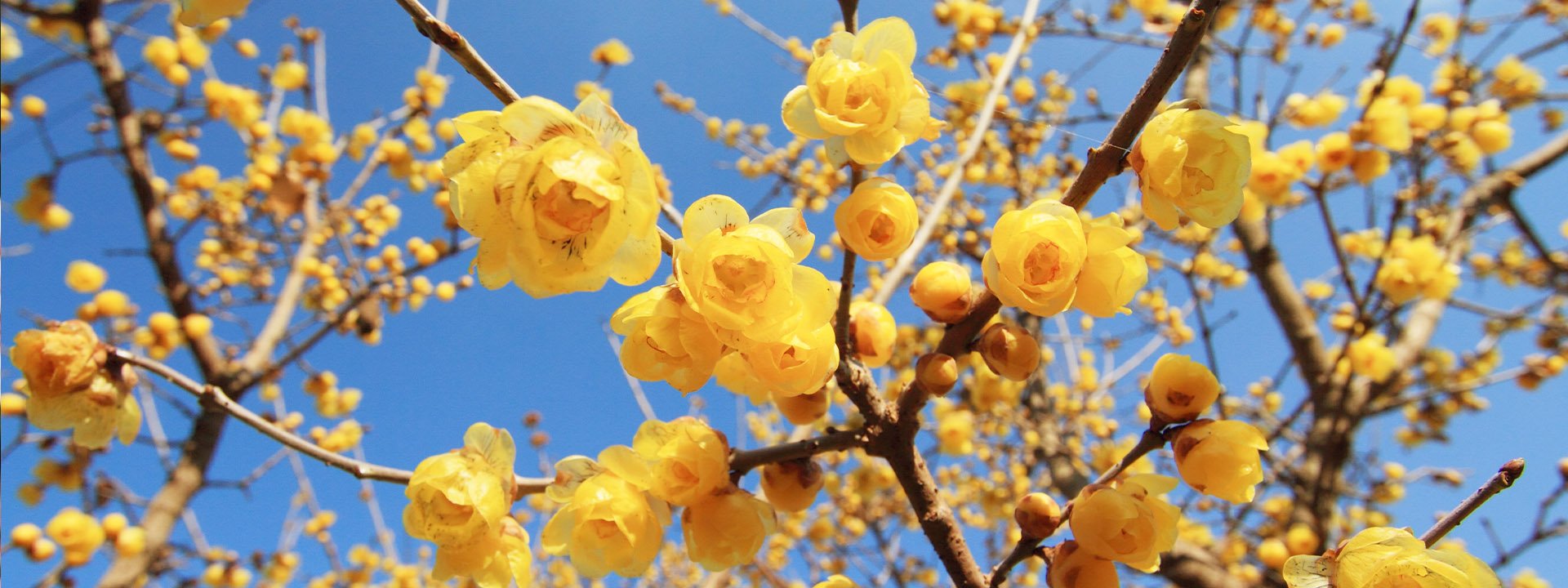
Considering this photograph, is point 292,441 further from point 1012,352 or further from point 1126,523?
point 1126,523

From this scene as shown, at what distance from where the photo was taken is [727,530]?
111 cm

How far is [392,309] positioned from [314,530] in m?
2.21

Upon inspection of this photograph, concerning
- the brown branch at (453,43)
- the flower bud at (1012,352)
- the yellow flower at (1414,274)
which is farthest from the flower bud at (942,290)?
the yellow flower at (1414,274)

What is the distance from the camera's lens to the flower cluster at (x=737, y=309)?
2.77 ft

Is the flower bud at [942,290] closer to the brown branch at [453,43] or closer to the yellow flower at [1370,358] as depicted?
the brown branch at [453,43]

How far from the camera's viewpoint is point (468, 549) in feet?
3.76

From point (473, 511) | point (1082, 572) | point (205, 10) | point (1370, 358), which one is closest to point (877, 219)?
point (1082, 572)

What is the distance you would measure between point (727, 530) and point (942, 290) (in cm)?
51

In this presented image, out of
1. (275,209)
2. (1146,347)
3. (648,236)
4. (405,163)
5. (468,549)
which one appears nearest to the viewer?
(648,236)

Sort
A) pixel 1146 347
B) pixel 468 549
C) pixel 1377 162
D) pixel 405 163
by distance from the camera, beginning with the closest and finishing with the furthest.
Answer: pixel 468 549
pixel 1377 162
pixel 405 163
pixel 1146 347

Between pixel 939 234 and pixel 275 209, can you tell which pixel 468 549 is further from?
pixel 275 209

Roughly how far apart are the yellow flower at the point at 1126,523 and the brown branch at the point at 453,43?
1.00 meters

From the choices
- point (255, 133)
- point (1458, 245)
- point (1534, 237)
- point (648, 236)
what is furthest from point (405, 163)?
point (1534, 237)

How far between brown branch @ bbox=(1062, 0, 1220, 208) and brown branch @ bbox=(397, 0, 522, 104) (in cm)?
75
